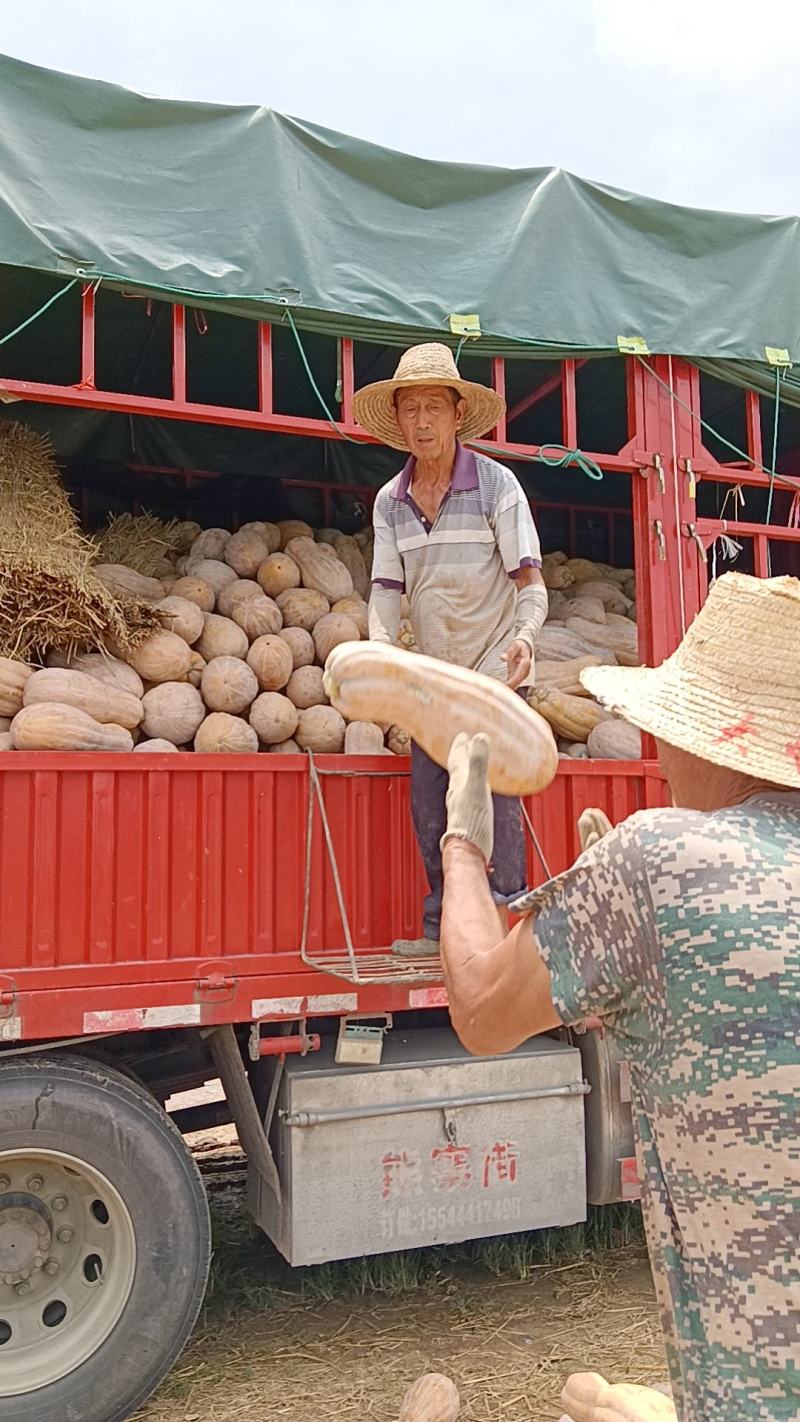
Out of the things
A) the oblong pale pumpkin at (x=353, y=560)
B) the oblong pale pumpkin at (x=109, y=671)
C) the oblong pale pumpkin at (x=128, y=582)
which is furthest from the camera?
the oblong pale pumpkin at (x=353, y=560)

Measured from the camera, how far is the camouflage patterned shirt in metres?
1.54

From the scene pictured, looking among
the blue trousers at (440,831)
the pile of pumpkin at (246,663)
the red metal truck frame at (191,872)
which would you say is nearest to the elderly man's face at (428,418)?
the red metal truck frame at (191,872)

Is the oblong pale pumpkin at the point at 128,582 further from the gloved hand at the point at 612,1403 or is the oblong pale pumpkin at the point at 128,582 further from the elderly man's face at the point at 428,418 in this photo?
the gloved hand at the point at 612,1403

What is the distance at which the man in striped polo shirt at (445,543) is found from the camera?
14.4ft

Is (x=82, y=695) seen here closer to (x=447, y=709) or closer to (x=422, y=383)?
(x=422, y=383)

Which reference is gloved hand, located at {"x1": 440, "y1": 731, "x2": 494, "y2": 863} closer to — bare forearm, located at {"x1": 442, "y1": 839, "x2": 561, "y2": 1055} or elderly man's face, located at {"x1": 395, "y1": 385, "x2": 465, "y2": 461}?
bare forearm, located at {"x1": 442, "y1": 839, "x2": 561, "y2": 1055}

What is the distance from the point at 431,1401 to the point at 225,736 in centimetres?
253

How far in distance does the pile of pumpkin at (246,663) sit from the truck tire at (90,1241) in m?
1.29

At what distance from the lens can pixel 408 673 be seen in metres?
2.76

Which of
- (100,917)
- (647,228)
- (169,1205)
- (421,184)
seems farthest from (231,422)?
(169,1205)

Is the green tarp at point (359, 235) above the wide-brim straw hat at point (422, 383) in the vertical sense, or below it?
above

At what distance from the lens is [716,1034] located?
1562mm

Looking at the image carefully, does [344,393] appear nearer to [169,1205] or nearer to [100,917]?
[100,917]

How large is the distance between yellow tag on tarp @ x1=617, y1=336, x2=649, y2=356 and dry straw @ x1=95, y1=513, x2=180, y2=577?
8.06ft
